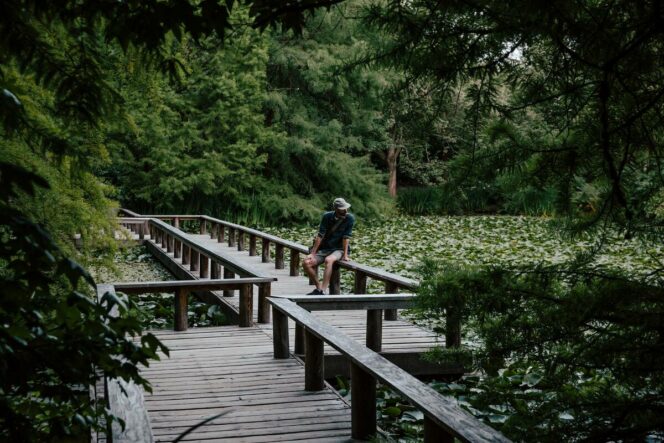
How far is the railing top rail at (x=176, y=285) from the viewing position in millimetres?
7438

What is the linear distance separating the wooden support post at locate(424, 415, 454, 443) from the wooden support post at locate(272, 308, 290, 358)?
3012 mm

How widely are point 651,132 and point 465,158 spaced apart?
2.10 feet

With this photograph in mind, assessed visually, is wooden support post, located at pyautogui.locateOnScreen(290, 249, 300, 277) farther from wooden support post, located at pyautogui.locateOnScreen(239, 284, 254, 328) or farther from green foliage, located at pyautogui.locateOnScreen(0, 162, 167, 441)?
green foliage, located at pyautogui.locateOnScreen(0, 162, 167, 441)

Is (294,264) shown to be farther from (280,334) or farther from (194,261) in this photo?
(280,334)

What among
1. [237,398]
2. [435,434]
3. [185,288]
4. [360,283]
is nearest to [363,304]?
[237,398]

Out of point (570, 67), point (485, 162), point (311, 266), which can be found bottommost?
point (311, 266)

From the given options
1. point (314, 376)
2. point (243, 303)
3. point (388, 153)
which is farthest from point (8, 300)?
point (388, 153)

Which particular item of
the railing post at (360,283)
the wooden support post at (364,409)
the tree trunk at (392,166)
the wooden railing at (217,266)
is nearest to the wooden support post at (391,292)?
the railing post at (360,283)

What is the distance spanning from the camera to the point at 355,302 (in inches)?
256

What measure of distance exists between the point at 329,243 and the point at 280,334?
3332mm

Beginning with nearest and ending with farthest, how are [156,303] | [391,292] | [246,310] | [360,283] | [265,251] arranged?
[246,310] < [391,292] < [360,283] < [156,303] < [265,251]

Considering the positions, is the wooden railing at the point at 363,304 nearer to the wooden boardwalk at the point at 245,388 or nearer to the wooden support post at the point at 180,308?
the wooden boardwalk at the point at 245,388

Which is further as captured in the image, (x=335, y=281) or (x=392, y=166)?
(x=392, y=166)

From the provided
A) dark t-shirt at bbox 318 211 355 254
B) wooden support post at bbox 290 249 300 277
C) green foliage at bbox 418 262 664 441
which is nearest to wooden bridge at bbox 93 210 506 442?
green foliage at bbox 418 262 664 441
